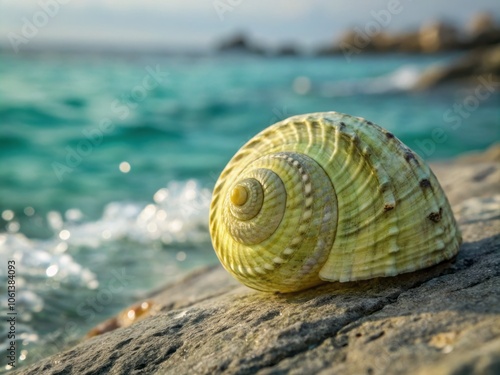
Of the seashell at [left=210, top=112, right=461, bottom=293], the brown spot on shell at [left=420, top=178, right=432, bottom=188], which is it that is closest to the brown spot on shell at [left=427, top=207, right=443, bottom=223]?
the seashell at [left=210, top=112, right=461, bottom=293]

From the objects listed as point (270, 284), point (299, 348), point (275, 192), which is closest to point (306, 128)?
point (275, 192)

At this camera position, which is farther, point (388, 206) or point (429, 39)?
point (429, 39)

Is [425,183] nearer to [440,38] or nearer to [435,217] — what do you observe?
[435,217]

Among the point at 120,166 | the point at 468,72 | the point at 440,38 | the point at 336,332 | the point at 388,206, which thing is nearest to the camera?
the point at 336,332

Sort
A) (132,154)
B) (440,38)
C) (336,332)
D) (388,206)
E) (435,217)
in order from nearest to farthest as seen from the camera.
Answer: (336,332), (388,206), (435,217), (132,154), (440,38)

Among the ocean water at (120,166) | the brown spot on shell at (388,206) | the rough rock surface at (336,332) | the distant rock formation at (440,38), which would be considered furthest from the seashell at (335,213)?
the distant rock formation at (440,38)

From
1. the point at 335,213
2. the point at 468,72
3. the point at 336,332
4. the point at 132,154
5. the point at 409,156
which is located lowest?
the point at 336,332

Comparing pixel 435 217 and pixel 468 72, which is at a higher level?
pixel 468 72

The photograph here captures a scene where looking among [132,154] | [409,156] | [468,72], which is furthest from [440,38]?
[409,156]
